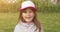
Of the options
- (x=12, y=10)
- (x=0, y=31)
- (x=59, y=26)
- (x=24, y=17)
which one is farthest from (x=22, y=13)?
(x=12, y=10)

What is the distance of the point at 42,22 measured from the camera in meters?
6.17

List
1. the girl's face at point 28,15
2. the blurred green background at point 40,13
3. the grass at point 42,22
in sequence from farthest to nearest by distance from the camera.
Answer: the blurred green background at point 40,13
the grass at point 42,22
the girl's face at point 28,15

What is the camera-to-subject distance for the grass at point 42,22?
546cm

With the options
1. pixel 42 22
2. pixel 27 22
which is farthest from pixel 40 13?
pixel 27 22

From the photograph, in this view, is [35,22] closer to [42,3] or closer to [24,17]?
[24,17]

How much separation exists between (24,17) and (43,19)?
4194 millimetres

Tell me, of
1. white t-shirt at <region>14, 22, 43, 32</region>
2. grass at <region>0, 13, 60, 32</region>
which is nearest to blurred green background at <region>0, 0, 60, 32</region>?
grass at <region>0, 13, 60, 32</region>

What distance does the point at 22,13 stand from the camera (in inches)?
91.0

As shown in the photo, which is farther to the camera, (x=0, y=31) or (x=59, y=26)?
(x=59, y=26)

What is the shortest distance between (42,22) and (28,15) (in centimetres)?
392

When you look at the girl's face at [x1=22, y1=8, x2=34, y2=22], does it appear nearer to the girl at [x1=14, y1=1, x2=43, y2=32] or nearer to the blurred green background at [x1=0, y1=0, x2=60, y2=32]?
the girl at [x1=14, y1=1, x2=43, y2=32]

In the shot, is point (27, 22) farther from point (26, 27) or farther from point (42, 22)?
point (42, 22)

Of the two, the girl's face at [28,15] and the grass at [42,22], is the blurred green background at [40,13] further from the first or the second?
the girl's face at [28,15]

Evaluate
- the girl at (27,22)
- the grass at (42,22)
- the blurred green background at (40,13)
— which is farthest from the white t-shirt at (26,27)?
the blurred green background at (40,13)
